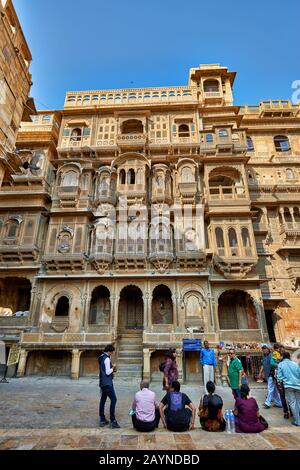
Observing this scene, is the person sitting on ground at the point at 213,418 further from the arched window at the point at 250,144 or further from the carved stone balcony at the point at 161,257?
the arched window at the point at 250,144

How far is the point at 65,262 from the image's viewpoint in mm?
18312

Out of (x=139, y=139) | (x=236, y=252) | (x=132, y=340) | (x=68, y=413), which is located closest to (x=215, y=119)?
(x=139, y=139)

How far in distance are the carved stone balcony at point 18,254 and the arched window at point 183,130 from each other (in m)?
16.1

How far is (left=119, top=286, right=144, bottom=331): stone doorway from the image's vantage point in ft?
62.7

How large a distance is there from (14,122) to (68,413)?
13359mm

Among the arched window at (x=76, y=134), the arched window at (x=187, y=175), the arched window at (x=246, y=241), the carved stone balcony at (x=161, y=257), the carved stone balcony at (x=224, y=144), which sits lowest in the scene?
the carved stone balcony at (x=161, y=257)

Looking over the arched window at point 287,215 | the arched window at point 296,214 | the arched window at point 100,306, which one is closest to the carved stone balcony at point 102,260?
the arched window at point 100,306

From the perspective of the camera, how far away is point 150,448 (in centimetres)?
437

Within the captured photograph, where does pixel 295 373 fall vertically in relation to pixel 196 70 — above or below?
below

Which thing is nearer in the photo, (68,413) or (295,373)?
(295,373)

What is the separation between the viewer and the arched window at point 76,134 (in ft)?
77.0

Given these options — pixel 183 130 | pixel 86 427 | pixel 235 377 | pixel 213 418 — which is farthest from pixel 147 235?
pixel 213 418

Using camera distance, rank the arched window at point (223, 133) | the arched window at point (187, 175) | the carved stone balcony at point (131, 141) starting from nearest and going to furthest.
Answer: the arched window at point (187, 175) → the carved stone balcony at point (131, 141) → the arched window at point (223, 133)

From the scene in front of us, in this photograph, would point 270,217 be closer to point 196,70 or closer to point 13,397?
point 196,70
